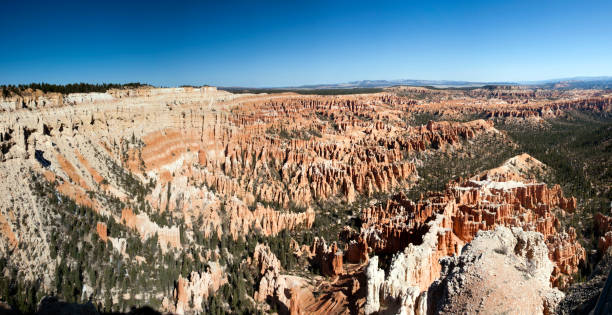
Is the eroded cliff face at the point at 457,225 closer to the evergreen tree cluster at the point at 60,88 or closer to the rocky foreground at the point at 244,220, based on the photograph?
the rocky foreground at the point at 244,220

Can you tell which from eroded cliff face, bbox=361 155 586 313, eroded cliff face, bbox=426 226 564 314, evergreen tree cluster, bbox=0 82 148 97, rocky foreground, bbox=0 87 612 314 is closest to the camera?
eroded cliff face, bbox=426 226 564 314

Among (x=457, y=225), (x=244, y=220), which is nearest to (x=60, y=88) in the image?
(x=244, y=220)

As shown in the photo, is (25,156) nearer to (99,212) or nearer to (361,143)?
(99,212)

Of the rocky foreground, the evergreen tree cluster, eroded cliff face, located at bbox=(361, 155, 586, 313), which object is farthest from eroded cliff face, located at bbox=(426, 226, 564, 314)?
the evergreen tree cluster

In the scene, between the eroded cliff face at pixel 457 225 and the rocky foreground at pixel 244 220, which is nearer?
the rocky foreground at pixel 244 220

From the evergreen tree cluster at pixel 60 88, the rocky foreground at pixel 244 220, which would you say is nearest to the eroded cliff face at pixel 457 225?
the rocky foreground at pixel 244 220

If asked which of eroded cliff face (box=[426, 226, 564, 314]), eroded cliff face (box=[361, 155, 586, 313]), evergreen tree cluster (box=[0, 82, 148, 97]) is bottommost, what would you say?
eroded cliff face (box=[361, 155, 586, 313])

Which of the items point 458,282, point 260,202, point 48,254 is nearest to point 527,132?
point 260,202

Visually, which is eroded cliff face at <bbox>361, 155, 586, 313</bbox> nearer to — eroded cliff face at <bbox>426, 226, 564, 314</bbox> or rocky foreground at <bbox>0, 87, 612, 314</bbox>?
rocky foreground at <bbox>0, 87, 612, 314</bbox>
